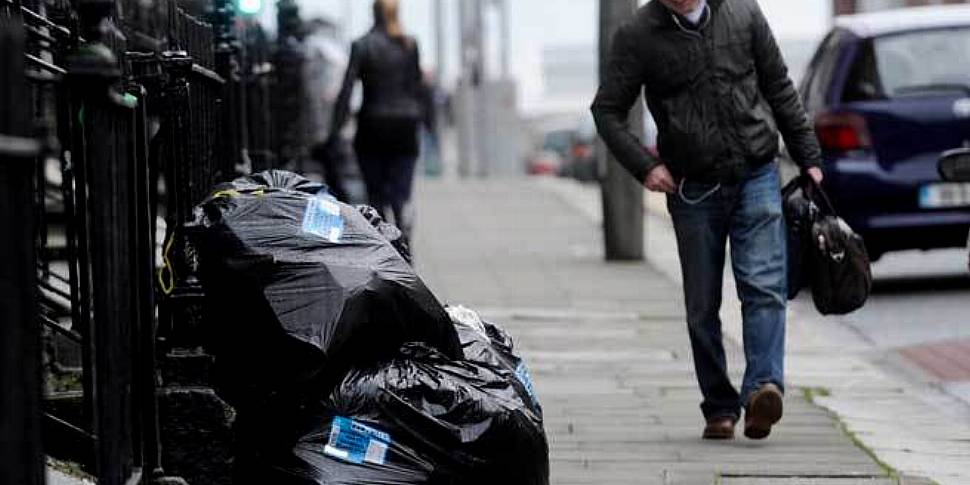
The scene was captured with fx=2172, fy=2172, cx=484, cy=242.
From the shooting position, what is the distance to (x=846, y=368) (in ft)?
30.0

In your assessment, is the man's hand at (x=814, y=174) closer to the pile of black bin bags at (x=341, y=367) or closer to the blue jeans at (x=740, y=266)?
the blue jeans at (x=740, y=266)

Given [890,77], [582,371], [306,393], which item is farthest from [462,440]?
[890,77]

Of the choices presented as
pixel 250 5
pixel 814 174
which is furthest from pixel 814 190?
pixel 250 5

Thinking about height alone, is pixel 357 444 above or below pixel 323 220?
below

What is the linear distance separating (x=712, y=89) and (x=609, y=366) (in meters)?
2.41

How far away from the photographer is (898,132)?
12.4m

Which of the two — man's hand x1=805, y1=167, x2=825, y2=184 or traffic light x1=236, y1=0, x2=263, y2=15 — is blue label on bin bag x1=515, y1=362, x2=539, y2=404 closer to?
man's hand x1=805, y1=167, x2=825, y2=184

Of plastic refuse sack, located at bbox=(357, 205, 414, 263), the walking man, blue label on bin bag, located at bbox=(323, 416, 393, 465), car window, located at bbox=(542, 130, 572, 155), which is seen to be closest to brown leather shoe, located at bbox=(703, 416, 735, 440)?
the walking man

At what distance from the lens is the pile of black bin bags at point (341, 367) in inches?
203

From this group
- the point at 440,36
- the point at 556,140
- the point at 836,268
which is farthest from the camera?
the point at 556,140

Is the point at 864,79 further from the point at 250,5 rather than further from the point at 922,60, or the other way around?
the point at 250,5

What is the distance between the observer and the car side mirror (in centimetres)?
630

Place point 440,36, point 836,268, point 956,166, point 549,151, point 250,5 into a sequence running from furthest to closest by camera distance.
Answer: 1. point 549,151
2. point 440,36
3. point 250,5
4. point 836,268
5. point 956,166

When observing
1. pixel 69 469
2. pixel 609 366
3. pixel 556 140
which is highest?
pixel 69 469
